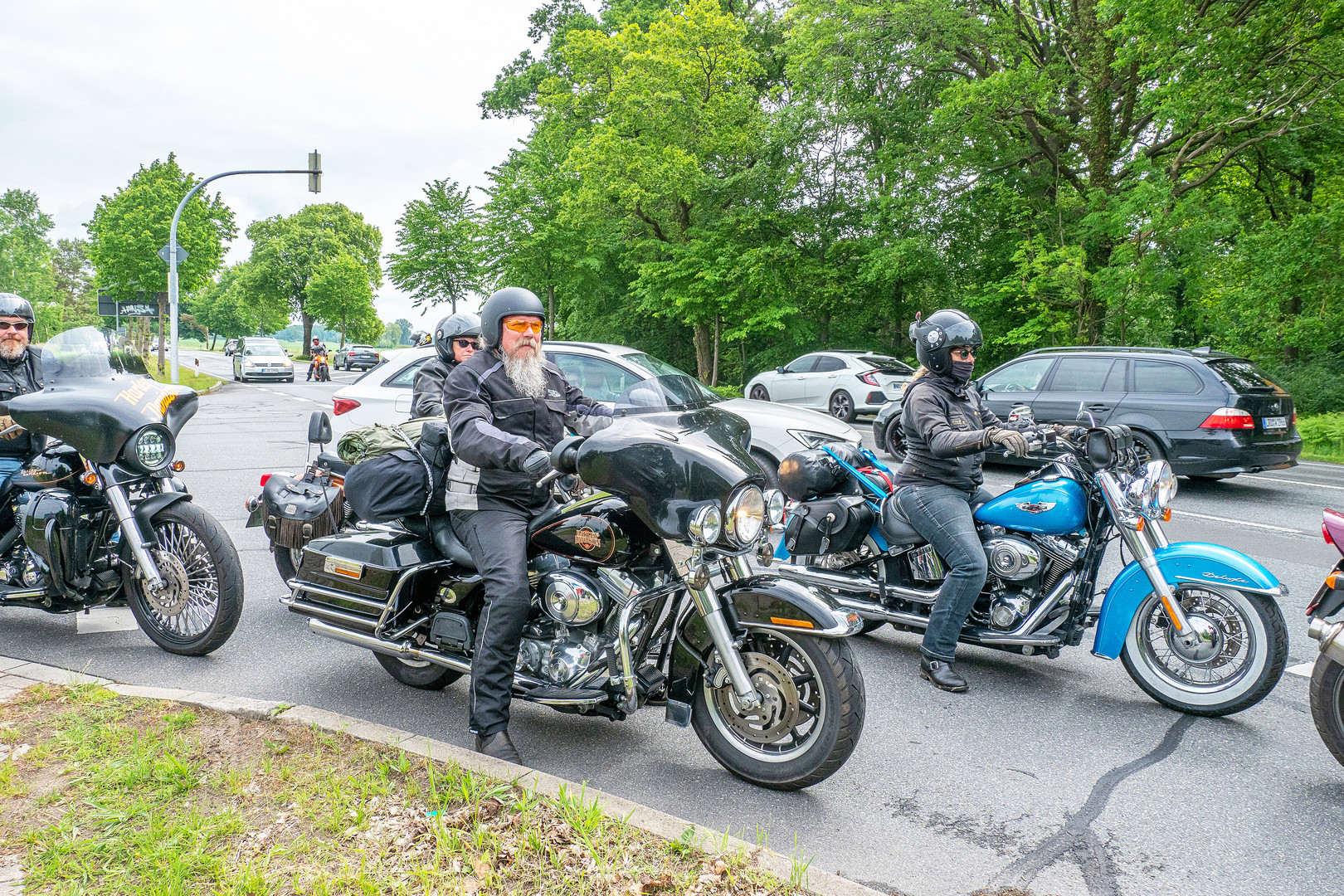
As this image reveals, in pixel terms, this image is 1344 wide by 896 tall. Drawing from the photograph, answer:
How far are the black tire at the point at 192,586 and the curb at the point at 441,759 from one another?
0.45m

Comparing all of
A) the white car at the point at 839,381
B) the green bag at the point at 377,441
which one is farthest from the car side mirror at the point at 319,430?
the white car at the point at 839,381

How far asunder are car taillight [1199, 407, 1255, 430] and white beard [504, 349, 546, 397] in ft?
29.6

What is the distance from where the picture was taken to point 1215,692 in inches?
158

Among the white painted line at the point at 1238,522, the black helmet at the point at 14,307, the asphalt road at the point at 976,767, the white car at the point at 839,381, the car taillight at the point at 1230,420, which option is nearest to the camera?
the asphalt road at the point at 976,767

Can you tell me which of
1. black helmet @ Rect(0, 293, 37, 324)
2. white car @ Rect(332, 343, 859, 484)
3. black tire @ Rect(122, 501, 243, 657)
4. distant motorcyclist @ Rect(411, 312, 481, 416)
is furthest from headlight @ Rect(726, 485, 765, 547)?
white car @ Rect(332, 343, 859, 484)

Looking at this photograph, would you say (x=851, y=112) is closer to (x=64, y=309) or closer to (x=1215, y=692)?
(x=1215, y=692)

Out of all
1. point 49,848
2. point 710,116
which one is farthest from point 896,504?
point 710,116

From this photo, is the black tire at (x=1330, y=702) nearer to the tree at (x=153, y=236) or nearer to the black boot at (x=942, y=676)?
the black boot at (x=942, y=676)

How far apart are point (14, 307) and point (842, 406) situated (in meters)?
16.5

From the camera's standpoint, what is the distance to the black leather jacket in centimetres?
454

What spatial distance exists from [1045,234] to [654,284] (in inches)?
445

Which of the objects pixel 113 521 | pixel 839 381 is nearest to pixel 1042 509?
pixel 113 521

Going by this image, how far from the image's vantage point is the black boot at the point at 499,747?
3398 mm

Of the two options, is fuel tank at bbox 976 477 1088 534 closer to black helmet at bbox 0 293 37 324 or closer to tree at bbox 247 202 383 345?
black helmet at bbox 0 293 37 324
